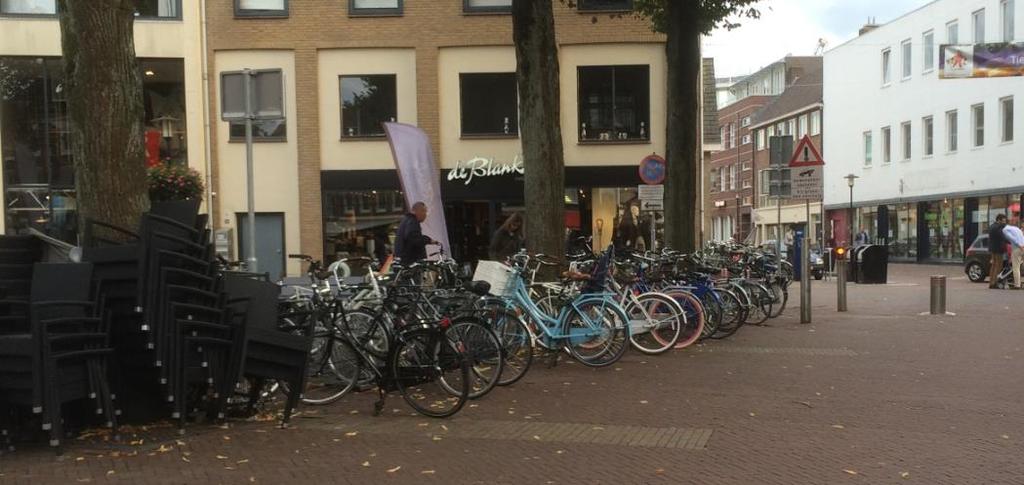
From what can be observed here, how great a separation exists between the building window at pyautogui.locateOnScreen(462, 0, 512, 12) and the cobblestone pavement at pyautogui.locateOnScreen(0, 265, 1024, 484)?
583 inches

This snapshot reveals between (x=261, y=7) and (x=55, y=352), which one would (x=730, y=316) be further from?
(x=261, y=7)

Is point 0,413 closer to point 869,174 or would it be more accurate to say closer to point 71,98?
point 71,98

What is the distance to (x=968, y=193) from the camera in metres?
36.4

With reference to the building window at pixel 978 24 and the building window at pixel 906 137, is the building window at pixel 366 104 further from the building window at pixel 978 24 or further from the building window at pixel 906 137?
the building window at pixel 906 137

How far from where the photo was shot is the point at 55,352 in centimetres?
572

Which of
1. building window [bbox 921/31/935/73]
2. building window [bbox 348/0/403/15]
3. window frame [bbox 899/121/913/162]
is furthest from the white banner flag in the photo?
window frame [bbox 899/121/913/162]

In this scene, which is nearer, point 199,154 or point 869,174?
point 199,154

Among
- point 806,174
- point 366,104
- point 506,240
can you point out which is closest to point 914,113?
point 366,104

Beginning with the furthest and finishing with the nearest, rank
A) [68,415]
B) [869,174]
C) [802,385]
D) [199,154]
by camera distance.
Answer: [869,174] < [199,154] < [802,385] < [68,415]

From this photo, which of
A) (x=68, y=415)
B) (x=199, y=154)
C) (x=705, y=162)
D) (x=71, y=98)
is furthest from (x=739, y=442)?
(x=705, y=162)

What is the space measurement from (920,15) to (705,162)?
20.1 metres

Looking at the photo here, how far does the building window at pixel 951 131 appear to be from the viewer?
Result: 124 feet

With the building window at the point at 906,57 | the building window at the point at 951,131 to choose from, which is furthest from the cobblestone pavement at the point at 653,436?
the building window at the point at 906,57

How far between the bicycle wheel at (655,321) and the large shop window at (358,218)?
13.7 m
